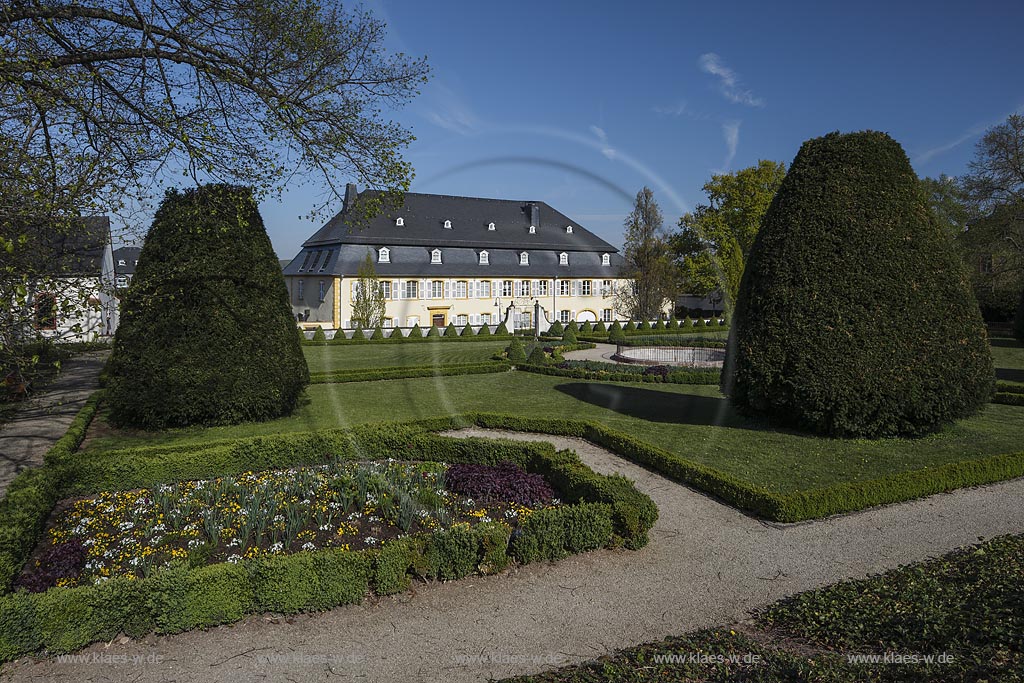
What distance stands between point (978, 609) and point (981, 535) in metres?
3.46

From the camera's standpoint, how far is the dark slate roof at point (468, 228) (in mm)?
45312

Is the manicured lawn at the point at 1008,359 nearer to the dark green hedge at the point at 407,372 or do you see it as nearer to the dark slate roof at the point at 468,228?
the dark green hedge at the point at 407,372

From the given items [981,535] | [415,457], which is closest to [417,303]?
[415,457]

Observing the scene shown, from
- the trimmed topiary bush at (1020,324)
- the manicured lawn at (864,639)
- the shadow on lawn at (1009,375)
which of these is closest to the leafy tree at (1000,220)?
the trimmed topiary bush at (1020,324)

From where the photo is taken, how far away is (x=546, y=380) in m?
22.6

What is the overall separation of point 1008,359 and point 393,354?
27.1 metres

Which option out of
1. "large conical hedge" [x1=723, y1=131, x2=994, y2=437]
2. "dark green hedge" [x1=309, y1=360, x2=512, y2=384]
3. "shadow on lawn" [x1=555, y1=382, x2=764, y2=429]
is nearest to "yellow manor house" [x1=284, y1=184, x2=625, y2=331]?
"dark green hedge" [x1=309, y1=360, x2=512, y2=384]

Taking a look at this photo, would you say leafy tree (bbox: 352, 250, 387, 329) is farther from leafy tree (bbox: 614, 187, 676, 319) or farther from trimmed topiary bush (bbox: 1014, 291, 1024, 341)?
trimmed topiary bush (bbox: 1014, 291, 1024, 341)

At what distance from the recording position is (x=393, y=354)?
3178 centimetres

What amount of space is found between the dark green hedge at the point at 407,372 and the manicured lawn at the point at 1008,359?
50.7 ft

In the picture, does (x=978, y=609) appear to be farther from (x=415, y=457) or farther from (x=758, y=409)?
(x=415, y=457)

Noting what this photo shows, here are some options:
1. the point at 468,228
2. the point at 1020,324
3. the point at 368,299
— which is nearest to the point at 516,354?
the point at 368,299

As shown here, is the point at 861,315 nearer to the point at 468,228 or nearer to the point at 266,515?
the point at 266,515

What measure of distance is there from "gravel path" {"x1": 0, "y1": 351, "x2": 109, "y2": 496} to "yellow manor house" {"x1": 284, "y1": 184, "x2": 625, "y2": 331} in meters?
20.2
